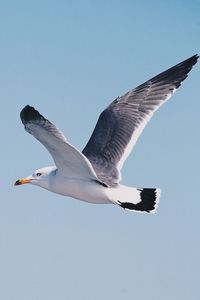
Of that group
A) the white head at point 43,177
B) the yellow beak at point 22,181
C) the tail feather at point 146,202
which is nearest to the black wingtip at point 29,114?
the white head at point 43,177

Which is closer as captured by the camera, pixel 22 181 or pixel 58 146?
pixel 58 146

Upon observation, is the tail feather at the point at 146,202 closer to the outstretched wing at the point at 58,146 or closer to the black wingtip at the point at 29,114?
the outstretched wing at the point at 58,146

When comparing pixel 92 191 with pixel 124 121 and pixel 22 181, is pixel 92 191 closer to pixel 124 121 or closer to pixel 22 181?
pixel 22 181

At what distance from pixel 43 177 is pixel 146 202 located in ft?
4.53

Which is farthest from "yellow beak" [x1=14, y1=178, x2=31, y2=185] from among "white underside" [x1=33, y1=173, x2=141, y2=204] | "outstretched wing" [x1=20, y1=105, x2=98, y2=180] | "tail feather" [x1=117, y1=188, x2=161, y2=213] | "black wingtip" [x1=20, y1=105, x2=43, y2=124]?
"black wingtip" [x1=20, y1=105, x2=43, y2=124]

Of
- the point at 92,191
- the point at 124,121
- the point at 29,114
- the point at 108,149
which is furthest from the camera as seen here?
the point at 124,121

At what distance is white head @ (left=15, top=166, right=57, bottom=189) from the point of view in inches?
434

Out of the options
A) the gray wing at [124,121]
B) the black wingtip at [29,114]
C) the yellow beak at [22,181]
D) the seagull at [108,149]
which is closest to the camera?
the black wingtip at [29,114]

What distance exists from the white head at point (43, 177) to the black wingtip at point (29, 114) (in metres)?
1.46

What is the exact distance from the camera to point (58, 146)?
10.1 metres

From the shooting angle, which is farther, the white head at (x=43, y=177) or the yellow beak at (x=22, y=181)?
the yellow beak at (x=22, y=181)

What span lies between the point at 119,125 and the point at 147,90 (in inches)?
51.6

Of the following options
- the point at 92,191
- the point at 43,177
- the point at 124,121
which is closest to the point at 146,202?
the point at 92,191

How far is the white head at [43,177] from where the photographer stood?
11031mm
